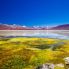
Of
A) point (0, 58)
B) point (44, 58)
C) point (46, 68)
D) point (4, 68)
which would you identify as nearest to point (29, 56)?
point (44, 58)

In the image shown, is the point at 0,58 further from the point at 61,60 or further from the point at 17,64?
the point at 61,60

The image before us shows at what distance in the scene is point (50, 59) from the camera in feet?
80.1

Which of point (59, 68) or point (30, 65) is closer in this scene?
point (59, 68)

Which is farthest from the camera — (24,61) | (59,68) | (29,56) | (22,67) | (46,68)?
(29,56)

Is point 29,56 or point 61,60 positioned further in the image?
point 29,56

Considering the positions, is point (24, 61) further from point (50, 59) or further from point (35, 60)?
point (50, 59)

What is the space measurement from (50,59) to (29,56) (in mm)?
3004

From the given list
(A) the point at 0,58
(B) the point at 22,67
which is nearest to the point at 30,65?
(B) the point at 22,67

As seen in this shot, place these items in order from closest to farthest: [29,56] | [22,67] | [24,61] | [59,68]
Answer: [59,68] → [22,67] → [24,61] → [29,56]

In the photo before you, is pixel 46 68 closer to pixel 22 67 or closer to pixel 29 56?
pixel 22 67

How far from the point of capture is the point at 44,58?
81.5ft

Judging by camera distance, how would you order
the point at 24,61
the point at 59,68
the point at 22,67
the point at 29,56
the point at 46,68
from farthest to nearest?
the point at 29,56
the point at 24,61
the point at 22,67
the point at 59,68
the point at 46,68

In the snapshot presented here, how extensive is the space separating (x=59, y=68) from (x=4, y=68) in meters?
5.78

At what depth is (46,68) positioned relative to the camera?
18453mm
